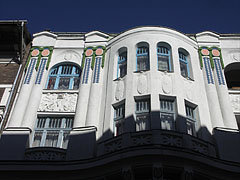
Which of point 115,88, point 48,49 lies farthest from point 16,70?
point 115,88

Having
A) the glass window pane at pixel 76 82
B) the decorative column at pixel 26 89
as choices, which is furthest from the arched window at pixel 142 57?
the decorative column at pixel 26 89

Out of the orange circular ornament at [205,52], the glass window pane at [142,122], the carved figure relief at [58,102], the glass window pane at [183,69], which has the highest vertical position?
the orange circular ornament at [205,52]

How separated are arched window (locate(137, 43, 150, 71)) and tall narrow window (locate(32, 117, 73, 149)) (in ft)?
13.7

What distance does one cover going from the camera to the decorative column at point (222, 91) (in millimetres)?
13508

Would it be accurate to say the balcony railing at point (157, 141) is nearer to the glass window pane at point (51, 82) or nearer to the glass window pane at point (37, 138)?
the glass window pane at point (37, 138)

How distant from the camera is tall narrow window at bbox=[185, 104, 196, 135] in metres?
13.1

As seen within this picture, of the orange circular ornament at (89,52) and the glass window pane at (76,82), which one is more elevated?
the orange circular ornament at (89,52)

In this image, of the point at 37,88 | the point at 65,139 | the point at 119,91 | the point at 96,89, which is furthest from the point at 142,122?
the point at 37,88

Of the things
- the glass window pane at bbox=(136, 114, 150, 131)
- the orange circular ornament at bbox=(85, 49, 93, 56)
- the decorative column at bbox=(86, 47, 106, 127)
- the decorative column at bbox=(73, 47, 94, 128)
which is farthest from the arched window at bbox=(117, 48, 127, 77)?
the glass window pane at bbox=(136, 114, 150, 131)

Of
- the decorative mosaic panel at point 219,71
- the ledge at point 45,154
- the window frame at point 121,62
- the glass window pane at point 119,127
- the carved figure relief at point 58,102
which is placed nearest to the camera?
the ledge at point 45,154

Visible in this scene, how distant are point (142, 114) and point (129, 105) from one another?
0.67m

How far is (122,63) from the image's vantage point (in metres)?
15.7

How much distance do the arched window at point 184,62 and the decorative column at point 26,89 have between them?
7.45 meters

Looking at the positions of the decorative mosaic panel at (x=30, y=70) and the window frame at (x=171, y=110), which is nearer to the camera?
the window frame at (x=171, y=110)
